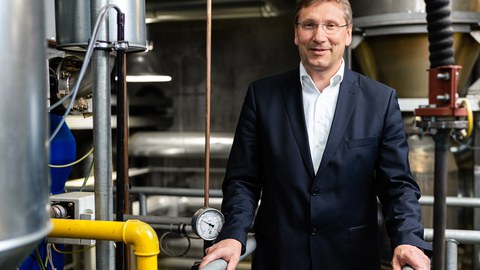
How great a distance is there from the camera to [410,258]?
105 cm

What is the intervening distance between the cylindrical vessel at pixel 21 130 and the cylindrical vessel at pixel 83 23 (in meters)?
A: 0.50

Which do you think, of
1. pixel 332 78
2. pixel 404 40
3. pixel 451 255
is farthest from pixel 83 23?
pixel 404 40

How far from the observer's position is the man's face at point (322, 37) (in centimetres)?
123

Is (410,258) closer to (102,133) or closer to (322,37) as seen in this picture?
(322,37)

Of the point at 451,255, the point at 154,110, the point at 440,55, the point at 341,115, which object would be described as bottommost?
the point at 451,255

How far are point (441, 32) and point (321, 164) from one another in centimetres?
50

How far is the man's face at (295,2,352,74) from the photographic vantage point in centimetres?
123

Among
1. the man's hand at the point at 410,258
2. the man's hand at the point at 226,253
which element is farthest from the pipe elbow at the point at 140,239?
the man's hand at the point at 410,258

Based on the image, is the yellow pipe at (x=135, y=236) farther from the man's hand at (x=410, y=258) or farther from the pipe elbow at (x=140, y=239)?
the man's hand at (x=410, y=258)

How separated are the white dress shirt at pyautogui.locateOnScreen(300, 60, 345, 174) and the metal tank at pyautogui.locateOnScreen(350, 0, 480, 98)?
1.33 metres

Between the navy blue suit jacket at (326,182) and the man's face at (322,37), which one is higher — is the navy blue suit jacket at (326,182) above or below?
below

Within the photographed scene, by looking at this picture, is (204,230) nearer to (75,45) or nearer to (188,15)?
(75,45)

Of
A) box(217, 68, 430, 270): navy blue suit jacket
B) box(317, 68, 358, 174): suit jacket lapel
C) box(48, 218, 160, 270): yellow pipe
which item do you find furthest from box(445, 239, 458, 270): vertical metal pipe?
box(48, 218, 160, 270): yellow pipe

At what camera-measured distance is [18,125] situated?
679 mm
